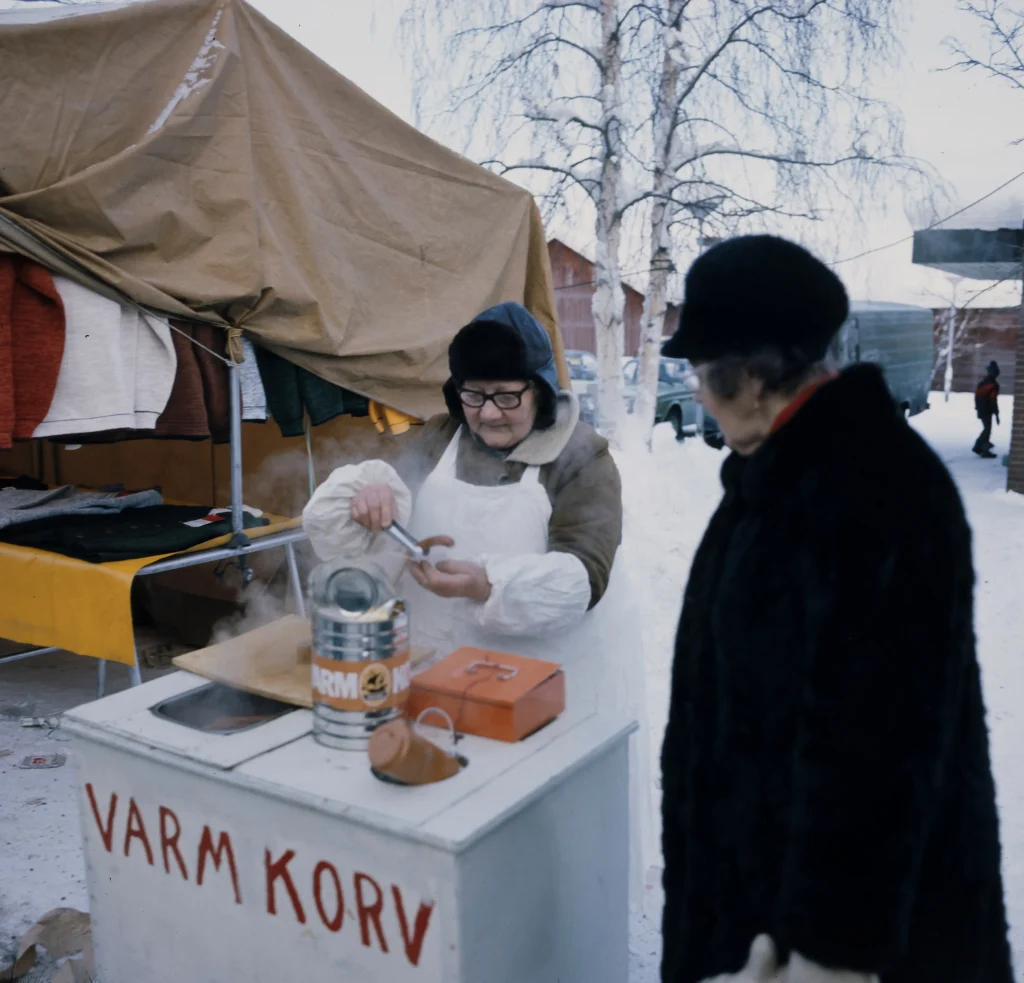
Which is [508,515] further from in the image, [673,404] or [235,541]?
[673,404]

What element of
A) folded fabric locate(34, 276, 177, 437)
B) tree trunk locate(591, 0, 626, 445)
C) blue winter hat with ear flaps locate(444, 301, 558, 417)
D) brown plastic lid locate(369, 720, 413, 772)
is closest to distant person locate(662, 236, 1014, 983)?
brown plastic lid locate(369, 720, 413, 772)

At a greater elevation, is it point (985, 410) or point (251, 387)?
point (251, 387)

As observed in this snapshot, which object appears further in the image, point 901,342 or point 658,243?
A: point 901,342

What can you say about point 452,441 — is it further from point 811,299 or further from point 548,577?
point 811,299

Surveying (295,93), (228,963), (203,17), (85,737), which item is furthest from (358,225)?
(228,963)

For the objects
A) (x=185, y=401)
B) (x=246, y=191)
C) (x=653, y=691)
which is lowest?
(x=653, y=691)

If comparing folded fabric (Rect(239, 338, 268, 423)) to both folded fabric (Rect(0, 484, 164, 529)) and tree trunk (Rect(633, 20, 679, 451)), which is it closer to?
folded fabric (Rect(0, 484, 164, 529))

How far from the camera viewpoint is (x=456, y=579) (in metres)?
2.07

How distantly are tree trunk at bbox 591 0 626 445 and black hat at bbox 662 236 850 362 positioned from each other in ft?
27.1

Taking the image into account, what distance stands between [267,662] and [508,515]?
696mm

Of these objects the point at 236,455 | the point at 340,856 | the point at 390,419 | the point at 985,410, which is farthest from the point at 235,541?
the point at 985,410

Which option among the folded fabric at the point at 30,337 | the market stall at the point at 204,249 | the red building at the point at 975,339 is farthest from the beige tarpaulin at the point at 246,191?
the red building at the point at 975,339

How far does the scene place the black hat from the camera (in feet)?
3.98

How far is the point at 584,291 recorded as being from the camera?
26.0 metres
